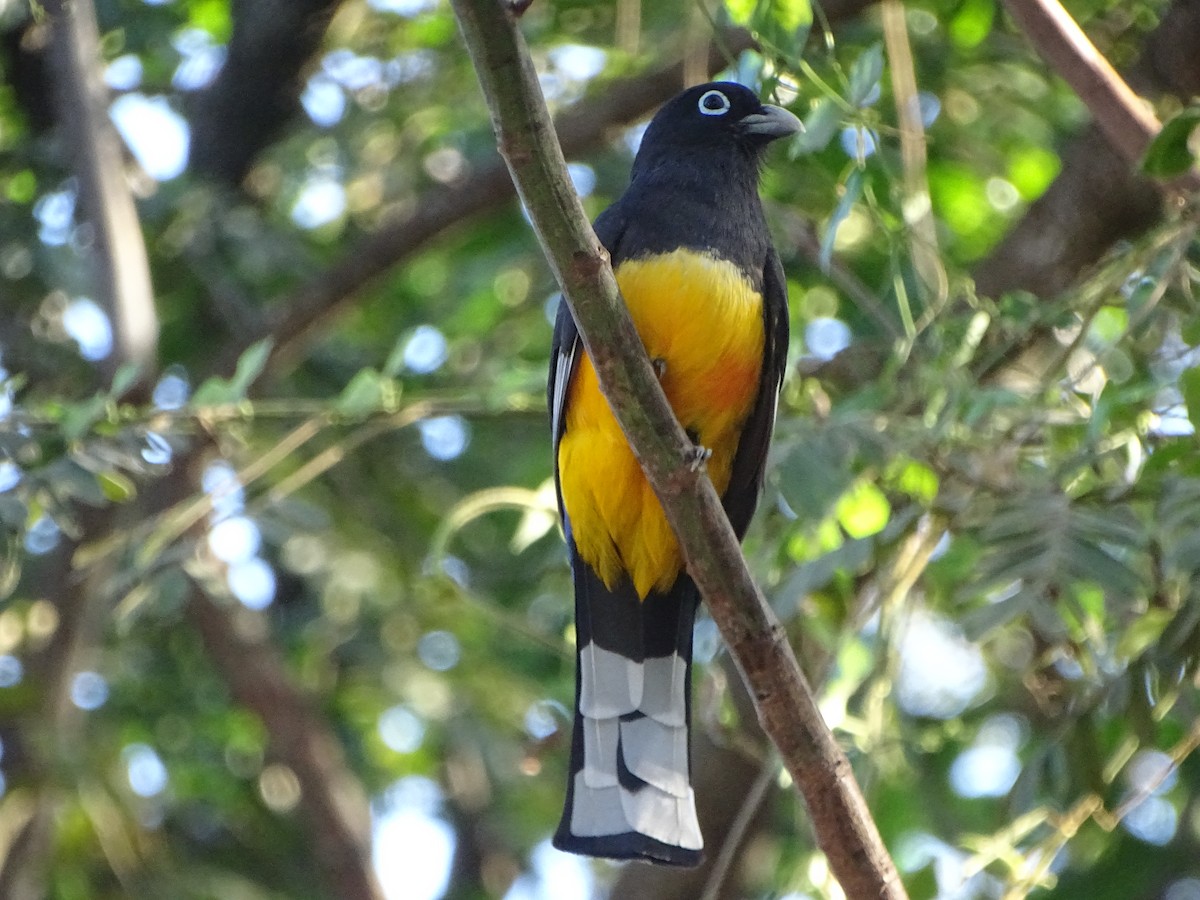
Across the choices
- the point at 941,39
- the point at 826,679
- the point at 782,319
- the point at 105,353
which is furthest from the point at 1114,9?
the point at 105,353

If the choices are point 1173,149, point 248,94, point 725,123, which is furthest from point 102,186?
point 1173,149

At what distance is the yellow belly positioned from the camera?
11.0ft

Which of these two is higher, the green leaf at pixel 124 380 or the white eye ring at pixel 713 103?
the white eye ring at pixel 713 103

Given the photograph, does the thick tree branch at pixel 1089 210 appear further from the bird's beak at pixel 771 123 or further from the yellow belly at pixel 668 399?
the yellow belly at pixel 668 399

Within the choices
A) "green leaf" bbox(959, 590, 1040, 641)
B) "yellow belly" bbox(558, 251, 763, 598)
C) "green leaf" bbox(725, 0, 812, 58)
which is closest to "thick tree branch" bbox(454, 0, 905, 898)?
"green leaf" bbox(959, 590, 1040, 641)

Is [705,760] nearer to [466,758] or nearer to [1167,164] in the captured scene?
[466,758]

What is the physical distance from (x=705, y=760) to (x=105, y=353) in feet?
6.88

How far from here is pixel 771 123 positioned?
3910mm

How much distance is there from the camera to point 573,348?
11.1 feet

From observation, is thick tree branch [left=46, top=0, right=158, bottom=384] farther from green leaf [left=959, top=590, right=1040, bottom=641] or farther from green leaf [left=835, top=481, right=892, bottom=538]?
green leaf [left=959, top=590, right=1040, bottom=641]

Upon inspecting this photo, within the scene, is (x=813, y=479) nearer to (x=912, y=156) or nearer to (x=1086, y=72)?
(x=1086, y=72)

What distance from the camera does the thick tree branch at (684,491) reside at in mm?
2191

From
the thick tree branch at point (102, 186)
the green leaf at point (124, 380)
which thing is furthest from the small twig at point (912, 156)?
the thick tree branch at point (102, 186)

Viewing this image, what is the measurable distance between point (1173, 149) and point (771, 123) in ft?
3.92
